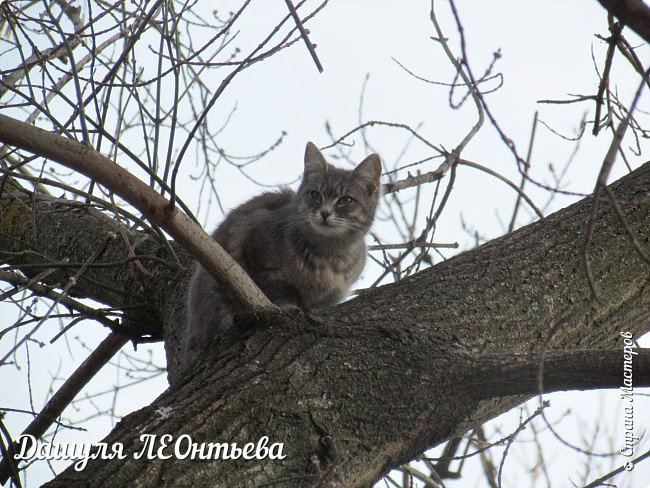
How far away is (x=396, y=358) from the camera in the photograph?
8.43ft

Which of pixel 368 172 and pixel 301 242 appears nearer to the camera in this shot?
pixel 301 242

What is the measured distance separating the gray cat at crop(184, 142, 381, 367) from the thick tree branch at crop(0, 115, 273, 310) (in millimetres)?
837

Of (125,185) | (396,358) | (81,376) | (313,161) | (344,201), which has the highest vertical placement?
(313,161)

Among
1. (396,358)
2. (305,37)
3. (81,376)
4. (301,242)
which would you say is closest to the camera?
(305,37)

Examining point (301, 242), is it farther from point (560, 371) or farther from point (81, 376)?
point (560, 371)

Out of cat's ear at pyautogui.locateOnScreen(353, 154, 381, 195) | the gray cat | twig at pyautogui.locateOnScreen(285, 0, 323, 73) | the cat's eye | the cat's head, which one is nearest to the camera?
twig at pyautogui.locateOnScreen(285, 0, 323, 73)

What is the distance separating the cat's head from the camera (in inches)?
161

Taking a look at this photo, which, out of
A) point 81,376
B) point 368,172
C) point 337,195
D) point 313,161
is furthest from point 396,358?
point 313,161

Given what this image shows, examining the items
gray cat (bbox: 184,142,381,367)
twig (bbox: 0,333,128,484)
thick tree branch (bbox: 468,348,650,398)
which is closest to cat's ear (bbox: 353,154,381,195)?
gray cat (bbox: 184,142,381,367)

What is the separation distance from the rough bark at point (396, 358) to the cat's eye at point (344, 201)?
124 centimetres

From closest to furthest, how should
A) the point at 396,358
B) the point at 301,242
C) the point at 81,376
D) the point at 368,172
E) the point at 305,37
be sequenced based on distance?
the point at 305,37, the point at 396,358, the point at 81,376, the point at 301,242, the point at 368,172

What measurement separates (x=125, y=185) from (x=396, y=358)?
108cm

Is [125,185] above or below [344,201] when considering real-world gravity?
below

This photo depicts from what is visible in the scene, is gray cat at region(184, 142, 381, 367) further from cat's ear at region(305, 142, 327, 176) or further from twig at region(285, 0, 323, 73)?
twig at region(285, 0, 323, 73)
